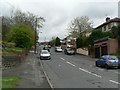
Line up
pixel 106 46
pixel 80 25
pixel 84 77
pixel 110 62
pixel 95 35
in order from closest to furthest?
1. pixel 84 77
2. pixel 110 62
3. pixel 106 46
4. pixel 95 35
5. pixel 80 25

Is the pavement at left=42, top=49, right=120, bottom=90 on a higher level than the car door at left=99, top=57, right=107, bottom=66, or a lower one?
lower

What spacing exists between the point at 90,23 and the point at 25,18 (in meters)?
21.6

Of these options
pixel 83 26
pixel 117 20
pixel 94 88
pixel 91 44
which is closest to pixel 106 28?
pixel 117 20

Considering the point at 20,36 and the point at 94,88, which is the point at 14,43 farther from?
→ the point at 94,88

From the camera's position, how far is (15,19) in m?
85.1

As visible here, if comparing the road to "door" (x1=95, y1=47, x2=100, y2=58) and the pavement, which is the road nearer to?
the pavement

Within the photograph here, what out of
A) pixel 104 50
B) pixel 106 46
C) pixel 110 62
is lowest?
pixel 110 62

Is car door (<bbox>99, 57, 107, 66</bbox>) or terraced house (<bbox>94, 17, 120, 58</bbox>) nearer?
car door (<bbox>99, 57, 107, 66</bbox>)

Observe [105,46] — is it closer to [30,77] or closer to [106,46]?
[106,46]

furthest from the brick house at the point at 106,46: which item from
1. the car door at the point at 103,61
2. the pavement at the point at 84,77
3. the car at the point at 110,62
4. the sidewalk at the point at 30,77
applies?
the sidewalk at the point at 30,77

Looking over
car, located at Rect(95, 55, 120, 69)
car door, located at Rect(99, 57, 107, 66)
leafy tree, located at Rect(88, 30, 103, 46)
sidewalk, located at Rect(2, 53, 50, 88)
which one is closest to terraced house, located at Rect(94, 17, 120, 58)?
leafy tree, located at Rect(88, 30, 103, 46)

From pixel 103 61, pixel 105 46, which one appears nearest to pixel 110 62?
pixel 103 61

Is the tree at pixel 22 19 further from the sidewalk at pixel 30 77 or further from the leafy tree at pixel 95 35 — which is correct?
the sidewalk at pixel 30 77

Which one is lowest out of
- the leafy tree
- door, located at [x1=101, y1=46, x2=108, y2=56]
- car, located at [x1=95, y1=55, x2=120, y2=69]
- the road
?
the road
